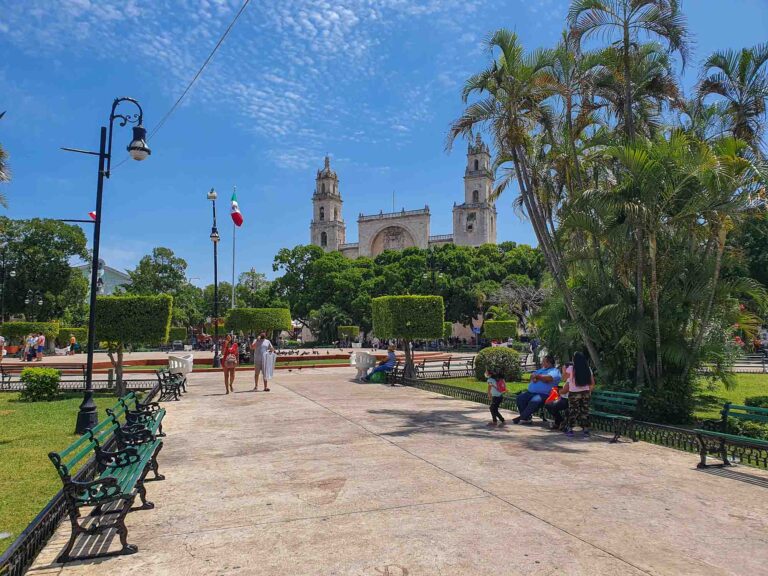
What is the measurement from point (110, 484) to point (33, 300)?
160ft

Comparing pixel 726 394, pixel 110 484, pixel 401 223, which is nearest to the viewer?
pixel 110 484

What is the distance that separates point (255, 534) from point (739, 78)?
37.2 feet

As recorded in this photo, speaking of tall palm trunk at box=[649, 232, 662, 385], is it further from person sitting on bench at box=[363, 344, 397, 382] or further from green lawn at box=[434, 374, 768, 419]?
person sitting on bench at box=[363, 344, 397, 382]

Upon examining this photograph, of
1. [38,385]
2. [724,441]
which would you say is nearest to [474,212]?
[38,385]

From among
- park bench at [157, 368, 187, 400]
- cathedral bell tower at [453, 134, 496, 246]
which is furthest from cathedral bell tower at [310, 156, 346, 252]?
park bench at [157, 368, 187, 400]

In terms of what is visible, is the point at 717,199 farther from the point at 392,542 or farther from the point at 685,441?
the point at 392,542

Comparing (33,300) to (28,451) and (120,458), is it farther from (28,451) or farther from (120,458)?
(120,458)

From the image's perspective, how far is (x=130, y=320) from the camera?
554 inches

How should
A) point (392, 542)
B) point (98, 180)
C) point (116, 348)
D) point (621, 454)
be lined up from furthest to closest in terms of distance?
1. point (116, 348)
2. point (98, 180)
3. point (621, 454)
4. point (392, 542)

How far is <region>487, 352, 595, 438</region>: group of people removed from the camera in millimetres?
8594

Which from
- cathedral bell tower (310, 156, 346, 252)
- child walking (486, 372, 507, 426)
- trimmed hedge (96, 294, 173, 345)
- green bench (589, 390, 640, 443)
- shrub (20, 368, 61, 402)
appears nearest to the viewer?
green bench (589, 390, 640, 443)

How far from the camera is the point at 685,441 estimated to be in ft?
24.9

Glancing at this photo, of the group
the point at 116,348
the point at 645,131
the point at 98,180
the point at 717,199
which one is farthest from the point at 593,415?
the point at 116,348

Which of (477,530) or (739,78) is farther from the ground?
(739,78)
